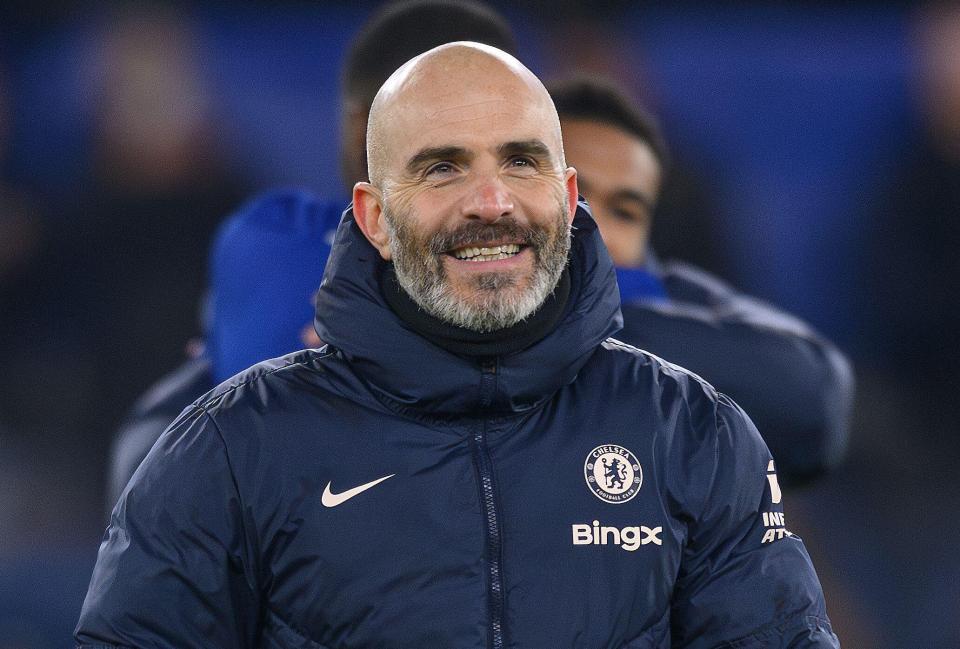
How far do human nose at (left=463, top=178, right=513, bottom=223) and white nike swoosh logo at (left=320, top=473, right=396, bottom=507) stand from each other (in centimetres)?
23

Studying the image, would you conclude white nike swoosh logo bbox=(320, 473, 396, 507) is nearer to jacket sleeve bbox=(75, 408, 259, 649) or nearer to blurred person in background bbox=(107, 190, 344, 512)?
jacket sleeve bbox=(75, 408, 259, 649)

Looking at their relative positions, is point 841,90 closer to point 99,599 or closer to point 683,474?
point 683,474

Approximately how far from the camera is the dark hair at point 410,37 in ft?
6.05

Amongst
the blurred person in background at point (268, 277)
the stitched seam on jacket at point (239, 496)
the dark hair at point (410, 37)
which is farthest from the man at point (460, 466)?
the dark hair at point (410, 37)

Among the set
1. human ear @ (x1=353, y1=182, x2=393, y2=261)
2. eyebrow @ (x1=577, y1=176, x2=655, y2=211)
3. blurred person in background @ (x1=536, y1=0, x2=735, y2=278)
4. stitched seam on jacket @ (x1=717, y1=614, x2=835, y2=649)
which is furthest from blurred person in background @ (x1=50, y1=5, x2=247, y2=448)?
stitched seam on jacket @ (x1=717, y1=614, x2=835, y2=649)

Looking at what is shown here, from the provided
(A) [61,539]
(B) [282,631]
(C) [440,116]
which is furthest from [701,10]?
(B) [282,631]

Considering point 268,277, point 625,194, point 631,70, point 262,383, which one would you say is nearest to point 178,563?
point 262,383

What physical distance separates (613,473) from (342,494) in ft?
0.76

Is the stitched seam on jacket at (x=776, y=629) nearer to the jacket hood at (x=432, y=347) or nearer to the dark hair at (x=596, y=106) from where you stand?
the jacket hood at (x=432, y=347)

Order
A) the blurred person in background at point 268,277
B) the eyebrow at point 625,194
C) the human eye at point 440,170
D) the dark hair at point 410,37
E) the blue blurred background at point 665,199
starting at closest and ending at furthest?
the human eye at point 440,170, the blurred person in background at point 268,277, the dark hair at point 410,37, the eyebrow at point 625,194, the blue blurred background at point 665,199

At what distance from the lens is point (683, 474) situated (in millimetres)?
1201

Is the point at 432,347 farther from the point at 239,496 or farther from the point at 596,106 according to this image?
the point at 596,106

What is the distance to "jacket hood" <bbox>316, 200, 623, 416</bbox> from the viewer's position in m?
1.18

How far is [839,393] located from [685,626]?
3.24 feet
